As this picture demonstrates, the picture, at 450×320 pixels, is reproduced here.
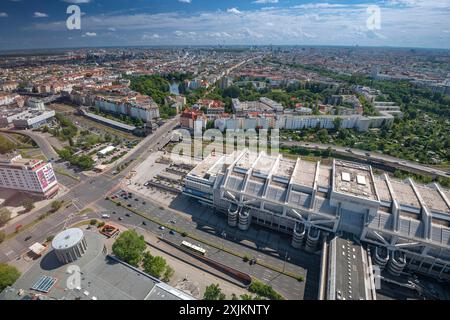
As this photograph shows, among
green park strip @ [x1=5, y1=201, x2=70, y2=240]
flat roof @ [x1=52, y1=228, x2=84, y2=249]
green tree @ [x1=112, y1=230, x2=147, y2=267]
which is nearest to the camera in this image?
flat roof @ [x1=52, y1=228, x2=84, y2=249]

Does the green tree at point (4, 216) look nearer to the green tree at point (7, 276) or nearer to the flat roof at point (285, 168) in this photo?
the green tree at point (7, 276)

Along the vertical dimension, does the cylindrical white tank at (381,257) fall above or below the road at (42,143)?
below

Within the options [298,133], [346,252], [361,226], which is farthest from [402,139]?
[346,252]

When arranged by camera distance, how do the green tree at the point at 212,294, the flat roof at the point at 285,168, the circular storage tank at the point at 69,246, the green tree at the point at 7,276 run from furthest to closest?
the flat roof at the point at 285,168 → the circular storage tank at the point at 69,246 → the green tree at the point at 7,276 → the green tree at the point at 212,294

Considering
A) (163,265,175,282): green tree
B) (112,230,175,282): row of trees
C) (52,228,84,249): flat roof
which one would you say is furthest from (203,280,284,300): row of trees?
(52,228,84,249): flat roof

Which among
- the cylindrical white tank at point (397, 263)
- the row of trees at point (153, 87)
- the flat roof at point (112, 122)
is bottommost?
the cylindrical white tank at point (397, 263)

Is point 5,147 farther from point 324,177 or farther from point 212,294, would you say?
point 324,177

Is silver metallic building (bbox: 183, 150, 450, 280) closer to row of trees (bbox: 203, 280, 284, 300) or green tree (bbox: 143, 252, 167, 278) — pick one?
row of trees (bbox: 203, 280, 284, 300)

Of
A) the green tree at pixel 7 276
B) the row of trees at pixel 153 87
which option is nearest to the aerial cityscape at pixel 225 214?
the green tree at pixel 7 276
